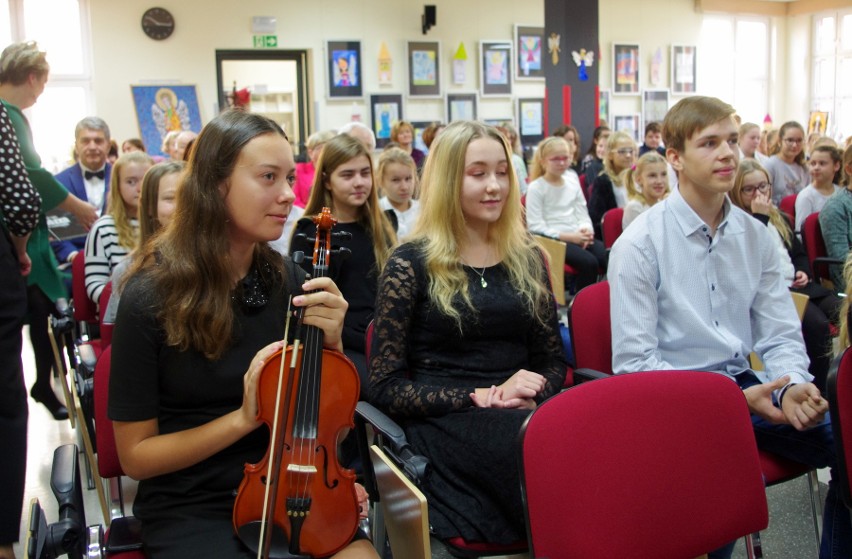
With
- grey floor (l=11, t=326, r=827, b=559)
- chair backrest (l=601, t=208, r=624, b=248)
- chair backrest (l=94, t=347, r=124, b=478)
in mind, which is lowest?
grey floor (l=11, t=326, r=827, b=559)

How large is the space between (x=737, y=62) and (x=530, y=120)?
164 inches

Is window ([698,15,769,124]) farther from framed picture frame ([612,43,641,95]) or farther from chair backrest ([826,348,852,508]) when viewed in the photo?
chair backrest ([826,348,852,508])

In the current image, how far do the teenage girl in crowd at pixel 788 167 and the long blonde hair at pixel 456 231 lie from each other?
4.97 m

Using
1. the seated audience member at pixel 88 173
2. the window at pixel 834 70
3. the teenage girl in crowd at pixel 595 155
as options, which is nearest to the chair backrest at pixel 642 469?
the seated audience member at pixel 88 173

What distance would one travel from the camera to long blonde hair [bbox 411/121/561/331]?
Answer: 2.03 meters

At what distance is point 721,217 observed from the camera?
2271 mm

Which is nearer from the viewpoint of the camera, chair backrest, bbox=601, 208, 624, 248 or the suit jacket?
the suit jacket

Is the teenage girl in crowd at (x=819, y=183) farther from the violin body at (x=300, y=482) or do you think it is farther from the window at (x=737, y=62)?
the window at (x=737, y=62)

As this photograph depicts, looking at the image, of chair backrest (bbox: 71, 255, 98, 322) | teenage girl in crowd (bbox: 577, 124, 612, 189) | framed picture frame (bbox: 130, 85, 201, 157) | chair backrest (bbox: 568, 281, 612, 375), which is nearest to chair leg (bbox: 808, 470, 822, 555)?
chair backrest (bbox: 568, 281, 612, 375)

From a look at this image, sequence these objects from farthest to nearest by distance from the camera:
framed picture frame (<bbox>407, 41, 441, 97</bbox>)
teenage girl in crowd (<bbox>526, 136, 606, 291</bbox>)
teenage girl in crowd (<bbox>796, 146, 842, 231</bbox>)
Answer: framed picture frame (<bbox>407, 41, 441, 97</bbox>)
teenage girl in crowd (<bbox>526, 136, 606, 291</bbox>)
teenage girl in crowd (<bbox>796, 146, 842, 231</bbox>)

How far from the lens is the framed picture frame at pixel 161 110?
899 centimetres

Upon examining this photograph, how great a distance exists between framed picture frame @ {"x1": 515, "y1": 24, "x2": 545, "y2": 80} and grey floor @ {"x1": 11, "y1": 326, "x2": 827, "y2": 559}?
28.4 feet

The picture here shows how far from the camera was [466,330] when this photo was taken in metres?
2.00

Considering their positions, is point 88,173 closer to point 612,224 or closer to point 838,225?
point 612,224
